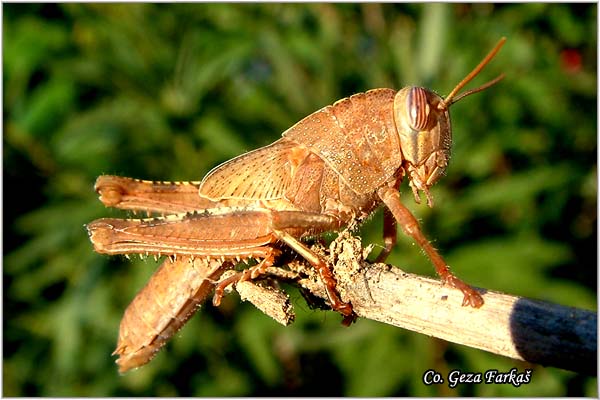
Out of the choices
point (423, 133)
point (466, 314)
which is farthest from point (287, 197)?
point (466, 314)

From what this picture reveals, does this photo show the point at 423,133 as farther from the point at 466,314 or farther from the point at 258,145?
the point at 258,145

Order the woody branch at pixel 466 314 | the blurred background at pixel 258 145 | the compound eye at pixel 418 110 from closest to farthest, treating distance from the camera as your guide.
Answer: the woody branch at pixel 466 314, the compound eye at pixel 418 110, the blurred background at pixel 258 145

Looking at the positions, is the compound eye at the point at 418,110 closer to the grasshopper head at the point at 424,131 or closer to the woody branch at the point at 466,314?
the grasshopper head at the point at 424,131

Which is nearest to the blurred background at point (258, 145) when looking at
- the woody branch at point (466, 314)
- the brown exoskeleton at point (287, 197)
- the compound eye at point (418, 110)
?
the brown exoskeleton at point (287, 197)

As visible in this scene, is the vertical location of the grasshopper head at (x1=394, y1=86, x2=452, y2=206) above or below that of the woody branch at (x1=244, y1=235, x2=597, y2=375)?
above

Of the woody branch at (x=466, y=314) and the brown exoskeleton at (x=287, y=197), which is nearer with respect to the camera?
the woody branch at (x=466, y=314)

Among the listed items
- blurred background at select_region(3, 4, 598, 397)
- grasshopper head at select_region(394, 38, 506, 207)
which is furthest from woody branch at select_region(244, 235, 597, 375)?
blurred background at select_region(3, 4, 598, 397)

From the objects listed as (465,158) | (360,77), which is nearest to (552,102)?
(465,158)

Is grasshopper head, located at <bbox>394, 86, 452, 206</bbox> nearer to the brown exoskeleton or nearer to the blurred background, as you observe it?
the brown exoskeleton
